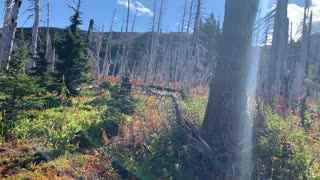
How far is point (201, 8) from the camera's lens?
29.7 metres

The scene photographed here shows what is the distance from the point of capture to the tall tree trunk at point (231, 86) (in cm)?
629

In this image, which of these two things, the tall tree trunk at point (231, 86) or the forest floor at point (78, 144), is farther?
the tall tree trunk at point (231, 86)

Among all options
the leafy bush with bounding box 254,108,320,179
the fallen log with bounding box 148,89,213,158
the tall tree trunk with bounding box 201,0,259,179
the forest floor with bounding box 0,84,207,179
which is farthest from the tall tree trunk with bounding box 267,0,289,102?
the fallen log with bounding box 148,89,213,158

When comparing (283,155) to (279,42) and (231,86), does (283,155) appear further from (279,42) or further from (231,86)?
(279,42)

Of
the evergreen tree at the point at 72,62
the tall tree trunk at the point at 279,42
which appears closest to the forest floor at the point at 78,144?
the evergreen tree at the point at 72,62

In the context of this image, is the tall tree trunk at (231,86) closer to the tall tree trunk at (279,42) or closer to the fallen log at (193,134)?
the fallen log at (193,134)

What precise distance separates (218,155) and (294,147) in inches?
53.0

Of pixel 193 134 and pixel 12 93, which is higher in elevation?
pixel 12 93

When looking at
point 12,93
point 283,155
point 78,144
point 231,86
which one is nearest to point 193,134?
point 231,86

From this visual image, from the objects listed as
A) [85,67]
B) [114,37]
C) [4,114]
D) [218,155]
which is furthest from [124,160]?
[114,37]

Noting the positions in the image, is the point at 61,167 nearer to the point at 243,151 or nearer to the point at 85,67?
the point at 243,151

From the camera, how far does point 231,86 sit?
6414 millimetres

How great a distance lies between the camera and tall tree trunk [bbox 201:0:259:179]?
20.6 feet

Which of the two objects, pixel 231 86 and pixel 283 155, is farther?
pixel 231 86
